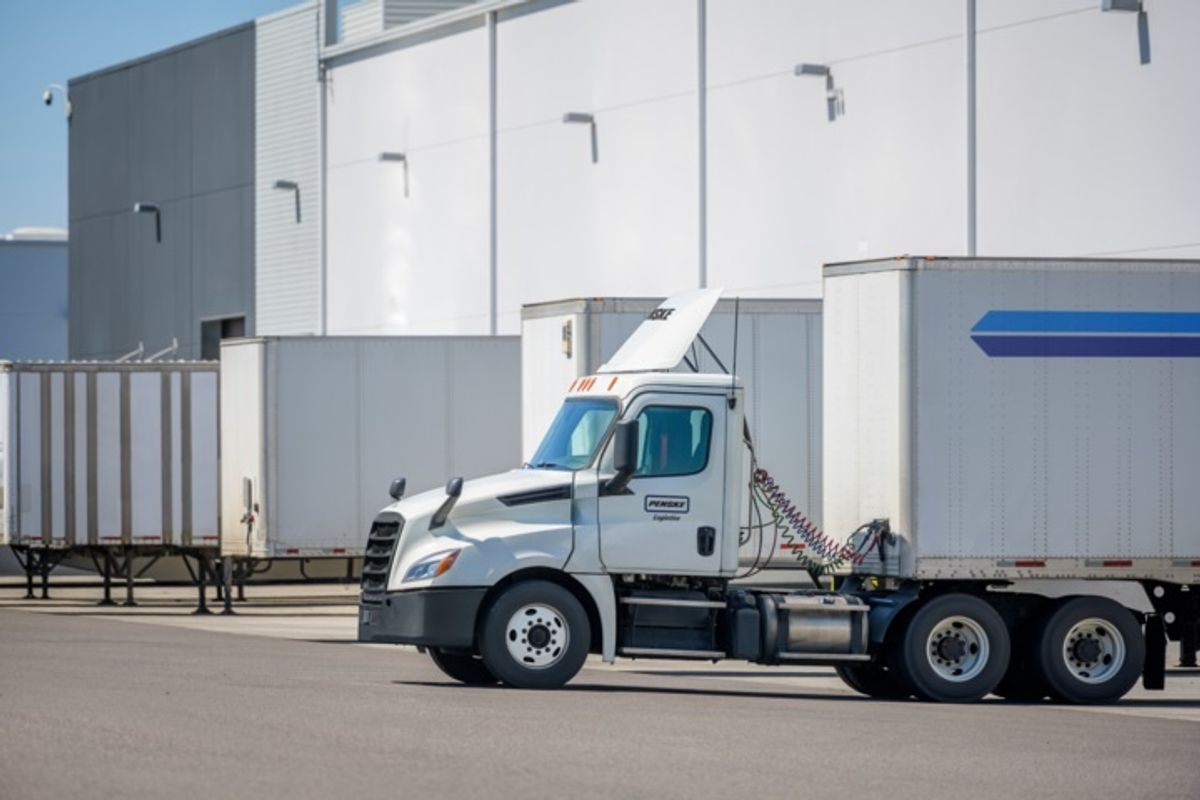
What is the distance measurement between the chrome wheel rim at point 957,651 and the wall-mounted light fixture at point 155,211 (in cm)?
3854

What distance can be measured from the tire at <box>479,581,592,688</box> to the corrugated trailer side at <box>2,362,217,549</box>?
48.3 ft

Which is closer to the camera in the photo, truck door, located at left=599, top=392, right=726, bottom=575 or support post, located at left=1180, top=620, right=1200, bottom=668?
truck door, located at left=599, top=392, right=726, bottom=575

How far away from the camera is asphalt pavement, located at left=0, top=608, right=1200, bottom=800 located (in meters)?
12.1

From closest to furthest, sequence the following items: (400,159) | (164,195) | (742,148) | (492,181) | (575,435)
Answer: (575,435)
(742,148)
(492,181)
(400,159)
(164,195)

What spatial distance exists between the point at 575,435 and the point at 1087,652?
4.59 meters

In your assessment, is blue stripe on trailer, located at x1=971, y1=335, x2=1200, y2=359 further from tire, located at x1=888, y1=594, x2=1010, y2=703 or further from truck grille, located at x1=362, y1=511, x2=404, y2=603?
truck grille, located at x1=362, y1=511, x2=404, y2=603

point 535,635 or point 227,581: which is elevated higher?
point 535,635

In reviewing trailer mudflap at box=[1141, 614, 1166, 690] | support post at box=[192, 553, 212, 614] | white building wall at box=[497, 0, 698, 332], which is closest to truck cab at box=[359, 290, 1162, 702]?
trailer mudflap at box=[1141, 614, 1166, 690]

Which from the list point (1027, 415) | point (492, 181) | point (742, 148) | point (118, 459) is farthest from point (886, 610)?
point (492, 181)

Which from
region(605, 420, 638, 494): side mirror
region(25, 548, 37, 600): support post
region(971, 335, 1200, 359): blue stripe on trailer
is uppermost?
region(971, 335, 1200, 359): blue stripe on trailer

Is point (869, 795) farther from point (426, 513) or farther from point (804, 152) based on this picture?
point (804, 152)

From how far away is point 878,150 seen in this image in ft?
110

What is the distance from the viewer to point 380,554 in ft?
63.3

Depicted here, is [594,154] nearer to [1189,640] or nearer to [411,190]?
[411,190]
